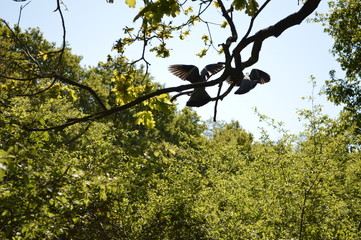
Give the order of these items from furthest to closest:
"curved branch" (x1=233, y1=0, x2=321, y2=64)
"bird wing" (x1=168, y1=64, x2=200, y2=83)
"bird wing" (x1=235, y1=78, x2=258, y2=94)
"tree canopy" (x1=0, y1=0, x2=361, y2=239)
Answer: "tree canopy" (x1=0, y1=0, x2=361, y2=239)
"bird wing" (x1=168, y1=64, x2=200, y2=83)
"bird wing" (x1=235, y1=78, x2=258, y2=94)
"curved branch" (x1=233, y1=0, x2=321, y2=64)

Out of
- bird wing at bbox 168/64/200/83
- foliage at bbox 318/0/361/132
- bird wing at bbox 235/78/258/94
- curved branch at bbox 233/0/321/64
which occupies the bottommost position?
bird wing at bbox 235/78/258/94

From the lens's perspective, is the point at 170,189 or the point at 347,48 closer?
the point at 170,189

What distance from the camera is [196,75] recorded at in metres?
2.04

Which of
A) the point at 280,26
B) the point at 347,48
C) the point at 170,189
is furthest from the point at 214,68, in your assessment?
the point at 347,48

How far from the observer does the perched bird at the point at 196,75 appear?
1727 millimetres

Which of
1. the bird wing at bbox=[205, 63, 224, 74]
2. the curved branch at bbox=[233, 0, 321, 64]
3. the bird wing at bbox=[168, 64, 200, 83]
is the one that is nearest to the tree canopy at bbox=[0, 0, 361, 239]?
the bird wing at bbox=[168, 64, 200, 83]

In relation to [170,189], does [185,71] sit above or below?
below

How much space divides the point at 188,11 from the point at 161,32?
68 centimetres

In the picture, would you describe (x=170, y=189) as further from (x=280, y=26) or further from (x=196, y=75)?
(x=280, y=26)

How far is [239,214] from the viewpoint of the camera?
6281 millimetres

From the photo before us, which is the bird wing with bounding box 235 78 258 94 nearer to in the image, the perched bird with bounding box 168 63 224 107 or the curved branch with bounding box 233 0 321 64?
the perched bird with bounding box 168 63 224 107

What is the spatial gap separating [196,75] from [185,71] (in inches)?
3.8

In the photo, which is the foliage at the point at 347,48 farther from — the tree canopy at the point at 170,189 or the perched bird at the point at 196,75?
the perched bird at the point at 196,75

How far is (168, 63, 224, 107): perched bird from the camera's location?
173 cm
